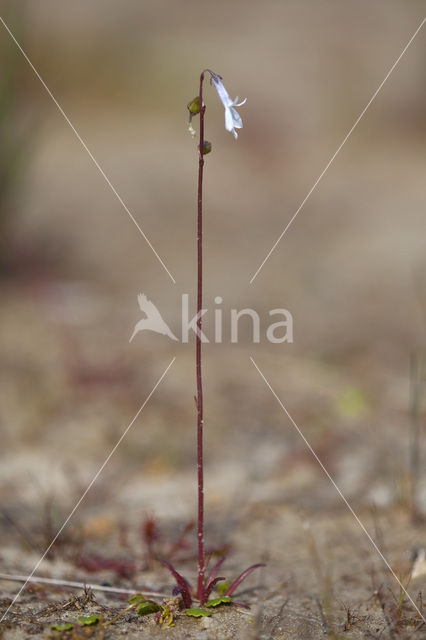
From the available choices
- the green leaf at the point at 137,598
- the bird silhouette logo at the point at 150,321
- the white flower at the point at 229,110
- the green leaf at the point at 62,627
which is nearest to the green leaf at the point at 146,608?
the green leaf at the point at 137,598

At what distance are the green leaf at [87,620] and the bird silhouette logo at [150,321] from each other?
99.4 inches

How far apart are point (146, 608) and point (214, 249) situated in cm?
500

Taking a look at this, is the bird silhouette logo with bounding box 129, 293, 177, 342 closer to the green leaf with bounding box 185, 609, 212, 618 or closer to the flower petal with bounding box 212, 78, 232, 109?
the green leaf with bounding box 185, 609, 212, 618

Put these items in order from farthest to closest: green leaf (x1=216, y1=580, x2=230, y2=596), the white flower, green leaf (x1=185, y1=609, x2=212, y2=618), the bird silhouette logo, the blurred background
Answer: the bird silhouette logo → the blurred background → green leaf (x1=216, y1=580, x2=230, y2=596) → green leaf (x1=185, y1=609, x2=212, y2=618) → the white flower

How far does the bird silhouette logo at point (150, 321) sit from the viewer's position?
14.1ft

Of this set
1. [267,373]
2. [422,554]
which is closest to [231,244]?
[267,373]

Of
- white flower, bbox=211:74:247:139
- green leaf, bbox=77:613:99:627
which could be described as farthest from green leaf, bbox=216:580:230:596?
white flower, bbox=211:74:247:139

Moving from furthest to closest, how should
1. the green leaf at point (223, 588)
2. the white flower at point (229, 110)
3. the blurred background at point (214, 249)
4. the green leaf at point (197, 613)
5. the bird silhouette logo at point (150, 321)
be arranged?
1. the bird silhouette logo at point (150, 321)
2. the blurred background at point (214, 249)
3. the green leaf at point (223, 588)
4. the green leaf at point (197, 613)
5. the white flower at point (229, 110)

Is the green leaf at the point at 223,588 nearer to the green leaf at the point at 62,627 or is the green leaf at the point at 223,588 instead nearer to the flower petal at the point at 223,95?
the green leaf at the point at 62,627

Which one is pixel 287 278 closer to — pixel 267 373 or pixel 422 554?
pixel 267 373

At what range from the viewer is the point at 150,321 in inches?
182

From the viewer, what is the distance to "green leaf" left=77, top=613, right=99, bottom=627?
1.53 meters

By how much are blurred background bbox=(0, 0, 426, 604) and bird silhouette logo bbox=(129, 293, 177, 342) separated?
7 cm

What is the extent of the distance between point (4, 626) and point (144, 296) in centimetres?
365
